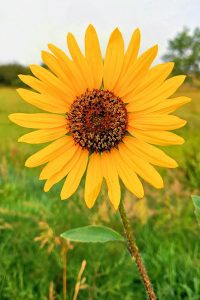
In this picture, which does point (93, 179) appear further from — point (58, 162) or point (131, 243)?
point (131, 243)

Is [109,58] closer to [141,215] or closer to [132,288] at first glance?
[132,288]

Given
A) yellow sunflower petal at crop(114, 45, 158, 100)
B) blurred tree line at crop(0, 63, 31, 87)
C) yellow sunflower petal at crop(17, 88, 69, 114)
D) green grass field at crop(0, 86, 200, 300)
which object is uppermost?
blurred tree line at crop(0, 63, 31, 87)

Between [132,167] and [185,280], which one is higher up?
[132,167]

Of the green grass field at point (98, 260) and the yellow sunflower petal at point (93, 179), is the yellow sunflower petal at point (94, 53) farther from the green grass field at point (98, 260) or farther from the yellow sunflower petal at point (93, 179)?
the green grass field at point (98, 260)

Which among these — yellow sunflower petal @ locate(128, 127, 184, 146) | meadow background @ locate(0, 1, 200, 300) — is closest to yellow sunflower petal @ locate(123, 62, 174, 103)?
yellow sunflower petal @ locate(128, 127, 184, 146)

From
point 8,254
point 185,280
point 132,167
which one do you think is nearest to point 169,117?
point 132,167

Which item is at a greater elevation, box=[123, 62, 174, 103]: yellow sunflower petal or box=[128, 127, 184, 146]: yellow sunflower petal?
box=[123, 62, 174, 103]: yellow sunflower petal

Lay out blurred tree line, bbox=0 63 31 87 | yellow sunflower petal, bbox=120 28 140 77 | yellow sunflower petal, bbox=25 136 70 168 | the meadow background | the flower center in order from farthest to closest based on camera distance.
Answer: blurred tree line, bbox=0 63 31 87, the meadow background, the flower center, yellow sunflower petal, bbox=25 136 70 168, yellow sunflower petal, bbox=120 28 140 77

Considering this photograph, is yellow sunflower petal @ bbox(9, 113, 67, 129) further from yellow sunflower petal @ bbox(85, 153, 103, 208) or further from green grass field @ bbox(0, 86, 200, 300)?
green grass field @ bbox(0, 86, 200, 300)

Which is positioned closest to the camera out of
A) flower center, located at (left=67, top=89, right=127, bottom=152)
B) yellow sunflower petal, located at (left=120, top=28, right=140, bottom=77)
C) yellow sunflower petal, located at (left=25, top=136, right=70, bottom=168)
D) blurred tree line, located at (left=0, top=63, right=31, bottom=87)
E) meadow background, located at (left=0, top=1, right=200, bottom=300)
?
yellow sunflower petal, located at (left=120, top=28, right=140, bottom=77)
